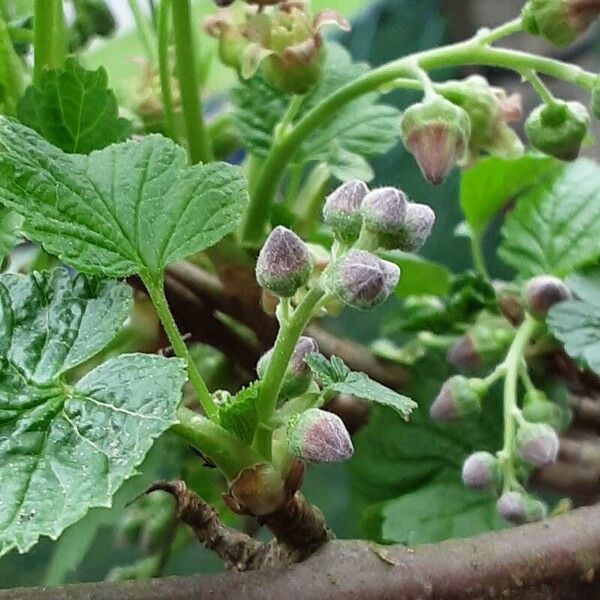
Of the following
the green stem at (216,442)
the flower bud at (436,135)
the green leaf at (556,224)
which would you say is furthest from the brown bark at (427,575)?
the green leaf at (556,224)

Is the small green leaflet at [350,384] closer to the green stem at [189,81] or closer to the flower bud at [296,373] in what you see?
the flower bud at [296,373]

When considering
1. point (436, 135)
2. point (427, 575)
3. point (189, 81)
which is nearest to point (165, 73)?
point (189, 81)

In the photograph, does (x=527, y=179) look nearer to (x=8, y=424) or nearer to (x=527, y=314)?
(x=527, y=314)

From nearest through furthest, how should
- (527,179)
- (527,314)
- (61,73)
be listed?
(61,73) < (527,314) < (527,179)

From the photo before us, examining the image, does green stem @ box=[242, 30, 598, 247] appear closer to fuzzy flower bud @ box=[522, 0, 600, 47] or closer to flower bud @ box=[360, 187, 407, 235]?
fuzzy flower bud @ box=[522, 0, 600, 47]

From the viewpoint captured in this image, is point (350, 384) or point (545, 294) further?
point (545, 294)

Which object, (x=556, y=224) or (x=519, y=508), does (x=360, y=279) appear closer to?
(x=519, y=508)

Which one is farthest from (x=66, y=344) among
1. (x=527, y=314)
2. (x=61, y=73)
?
(x=527, y=314)
